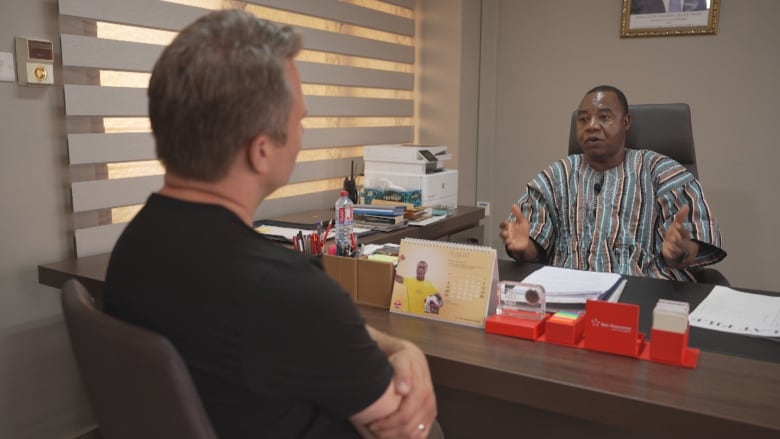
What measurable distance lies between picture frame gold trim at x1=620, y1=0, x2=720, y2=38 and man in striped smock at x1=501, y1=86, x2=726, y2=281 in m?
1.28

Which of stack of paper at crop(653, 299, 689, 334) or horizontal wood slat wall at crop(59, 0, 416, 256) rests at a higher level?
horizontal wood slat wall at crop(59, 0, 416, 256)

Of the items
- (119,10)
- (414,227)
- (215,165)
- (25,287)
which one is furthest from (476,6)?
(215,165)

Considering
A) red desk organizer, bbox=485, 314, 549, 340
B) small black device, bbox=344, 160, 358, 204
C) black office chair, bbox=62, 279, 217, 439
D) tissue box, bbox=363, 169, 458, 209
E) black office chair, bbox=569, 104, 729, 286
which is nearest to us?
black office chair, bbox=62, 279, 217, 439

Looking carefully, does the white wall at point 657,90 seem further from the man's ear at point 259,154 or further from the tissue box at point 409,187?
the man's ear at point 259,154

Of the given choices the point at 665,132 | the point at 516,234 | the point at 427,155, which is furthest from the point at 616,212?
the point at 427,155

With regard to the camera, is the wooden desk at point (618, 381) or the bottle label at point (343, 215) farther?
the bottle label at point (343, 215)

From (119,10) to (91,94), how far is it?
31 cm

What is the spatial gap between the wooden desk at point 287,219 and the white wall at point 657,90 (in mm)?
968

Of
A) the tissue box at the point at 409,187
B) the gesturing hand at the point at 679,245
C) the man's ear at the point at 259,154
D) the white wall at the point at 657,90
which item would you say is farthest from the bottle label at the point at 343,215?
the white wall at the point at 657,90

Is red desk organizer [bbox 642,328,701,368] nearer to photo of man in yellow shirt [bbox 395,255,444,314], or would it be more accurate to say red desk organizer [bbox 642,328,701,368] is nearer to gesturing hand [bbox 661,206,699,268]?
photo of man in yellow shirt [bbox 395,255,444,314]

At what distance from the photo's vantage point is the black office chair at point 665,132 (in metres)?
2.46

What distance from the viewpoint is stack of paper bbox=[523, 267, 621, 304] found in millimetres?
1513

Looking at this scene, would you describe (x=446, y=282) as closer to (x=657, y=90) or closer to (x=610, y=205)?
(x=610, y=205)

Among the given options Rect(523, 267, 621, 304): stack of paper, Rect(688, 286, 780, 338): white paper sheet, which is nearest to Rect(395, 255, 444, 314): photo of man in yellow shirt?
Rect(523, 267, 621, 304): stack of paper
